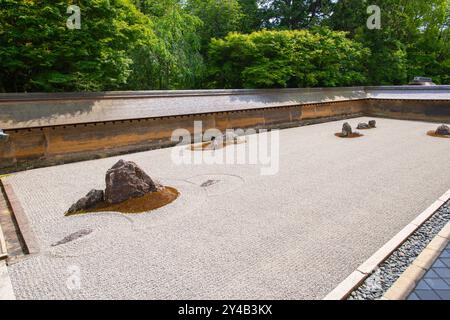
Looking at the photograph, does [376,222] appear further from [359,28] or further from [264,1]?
[264,1]

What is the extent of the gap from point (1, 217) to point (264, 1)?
2744 centimetres

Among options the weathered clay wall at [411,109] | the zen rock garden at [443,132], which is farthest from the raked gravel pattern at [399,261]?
the weathered clay wall at [411,109]

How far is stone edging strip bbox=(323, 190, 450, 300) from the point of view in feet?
12.1

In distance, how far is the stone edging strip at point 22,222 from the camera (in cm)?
497

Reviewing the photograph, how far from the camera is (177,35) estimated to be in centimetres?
1667

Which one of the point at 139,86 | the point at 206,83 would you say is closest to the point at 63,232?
the point at 139,86

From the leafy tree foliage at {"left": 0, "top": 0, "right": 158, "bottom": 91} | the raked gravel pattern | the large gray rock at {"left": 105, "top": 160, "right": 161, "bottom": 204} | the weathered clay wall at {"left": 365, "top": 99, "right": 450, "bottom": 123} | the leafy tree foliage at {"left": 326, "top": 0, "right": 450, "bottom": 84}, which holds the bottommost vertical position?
the raked gravel pattern

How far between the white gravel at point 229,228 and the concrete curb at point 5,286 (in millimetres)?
79

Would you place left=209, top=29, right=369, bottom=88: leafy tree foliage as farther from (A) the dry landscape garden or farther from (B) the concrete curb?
(B) the concrete curb

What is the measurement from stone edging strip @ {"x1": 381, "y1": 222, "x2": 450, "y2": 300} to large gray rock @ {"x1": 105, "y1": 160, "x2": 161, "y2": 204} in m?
5.35

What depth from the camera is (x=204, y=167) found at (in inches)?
382

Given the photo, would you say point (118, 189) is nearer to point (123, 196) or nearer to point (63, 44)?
point (123, 196)

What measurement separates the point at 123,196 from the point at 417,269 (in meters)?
5.81

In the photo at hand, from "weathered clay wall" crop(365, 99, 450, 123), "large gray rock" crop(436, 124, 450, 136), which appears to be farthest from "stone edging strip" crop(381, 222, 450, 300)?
"weathered clay wall" crop(365, 99, 450, 123)
